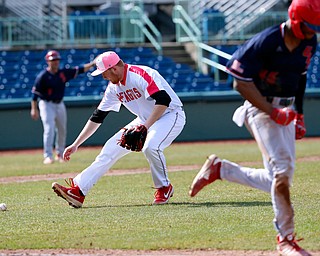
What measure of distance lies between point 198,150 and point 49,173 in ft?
19.3

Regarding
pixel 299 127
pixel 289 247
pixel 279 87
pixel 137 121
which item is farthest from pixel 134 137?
pixel 289 247

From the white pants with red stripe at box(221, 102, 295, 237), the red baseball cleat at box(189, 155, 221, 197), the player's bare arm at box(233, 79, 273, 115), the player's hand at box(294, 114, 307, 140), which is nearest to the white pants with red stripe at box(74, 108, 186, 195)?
the red baseball cleat at box(189, 155, 221, 197)

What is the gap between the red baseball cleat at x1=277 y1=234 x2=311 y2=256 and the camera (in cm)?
605

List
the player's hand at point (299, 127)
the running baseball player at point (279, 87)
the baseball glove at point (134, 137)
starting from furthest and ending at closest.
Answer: the baseball glove at point (134, 137)
the player's hand at point (299, 127)
the running baseball player at point (279, 87)

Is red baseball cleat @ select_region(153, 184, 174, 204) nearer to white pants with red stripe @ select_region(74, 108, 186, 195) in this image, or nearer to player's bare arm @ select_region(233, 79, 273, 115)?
white pants with red stripe @ select_region(74, 108, 186, 195)

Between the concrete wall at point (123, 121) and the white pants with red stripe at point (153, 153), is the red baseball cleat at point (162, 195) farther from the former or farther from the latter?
the concrete wall at point (123, 121)

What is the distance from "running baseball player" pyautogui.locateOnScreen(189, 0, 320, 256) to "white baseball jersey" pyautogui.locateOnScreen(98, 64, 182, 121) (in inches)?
111

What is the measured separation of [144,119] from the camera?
376 inches

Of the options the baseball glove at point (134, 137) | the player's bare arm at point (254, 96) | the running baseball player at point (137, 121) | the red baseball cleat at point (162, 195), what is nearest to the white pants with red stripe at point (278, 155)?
the player's bare arm at point (254, 96)

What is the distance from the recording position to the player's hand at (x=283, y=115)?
20.2 feet

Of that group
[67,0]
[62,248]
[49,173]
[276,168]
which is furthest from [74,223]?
[67,0]

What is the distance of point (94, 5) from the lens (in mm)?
31234

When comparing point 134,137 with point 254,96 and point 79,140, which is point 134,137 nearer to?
point 79,140

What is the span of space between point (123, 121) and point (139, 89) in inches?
523
